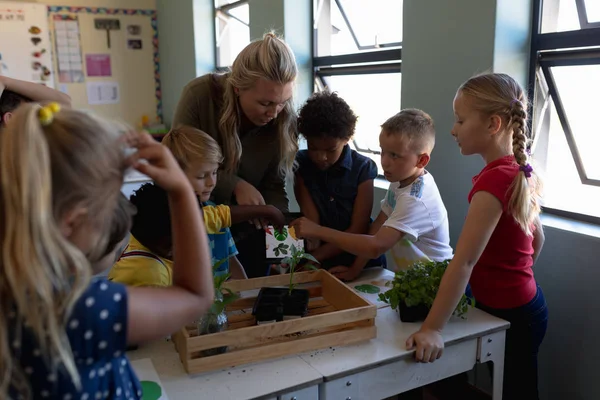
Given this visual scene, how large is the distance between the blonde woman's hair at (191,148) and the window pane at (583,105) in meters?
1.33

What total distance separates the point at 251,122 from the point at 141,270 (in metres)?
0.78

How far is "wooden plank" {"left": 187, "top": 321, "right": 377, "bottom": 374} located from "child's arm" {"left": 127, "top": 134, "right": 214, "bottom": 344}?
342 millimetres

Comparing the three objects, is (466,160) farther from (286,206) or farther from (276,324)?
(276,324)

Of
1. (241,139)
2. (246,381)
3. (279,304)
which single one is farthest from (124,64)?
(246,381)

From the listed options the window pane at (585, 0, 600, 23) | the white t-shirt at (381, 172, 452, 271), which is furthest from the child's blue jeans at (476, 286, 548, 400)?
the window pane at (585, 0, 600, 23)

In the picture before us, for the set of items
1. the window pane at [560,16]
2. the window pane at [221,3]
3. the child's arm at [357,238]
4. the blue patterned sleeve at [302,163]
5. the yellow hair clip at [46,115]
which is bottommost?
the child's arm at [357,238]

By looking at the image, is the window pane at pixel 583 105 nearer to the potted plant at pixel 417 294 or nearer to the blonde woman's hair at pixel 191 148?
the potted plant at pixel 417 294

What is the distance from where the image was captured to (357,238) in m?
1.67

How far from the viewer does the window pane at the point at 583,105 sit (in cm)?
192

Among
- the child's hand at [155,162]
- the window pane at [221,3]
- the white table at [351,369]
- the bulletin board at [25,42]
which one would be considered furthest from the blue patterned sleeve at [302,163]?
the bulletin board at [25,42]

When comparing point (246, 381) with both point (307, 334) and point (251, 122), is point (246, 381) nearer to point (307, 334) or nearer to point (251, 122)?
point (307, 334)

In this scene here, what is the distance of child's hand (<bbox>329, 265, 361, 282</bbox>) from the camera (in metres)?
1.73

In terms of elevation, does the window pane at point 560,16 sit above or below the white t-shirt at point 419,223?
above

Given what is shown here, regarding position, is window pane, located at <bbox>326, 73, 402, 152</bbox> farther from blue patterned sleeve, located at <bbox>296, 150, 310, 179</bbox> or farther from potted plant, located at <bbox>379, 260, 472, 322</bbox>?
potted plant, located at <bbox>379, 260, 472, 322</bbox>
